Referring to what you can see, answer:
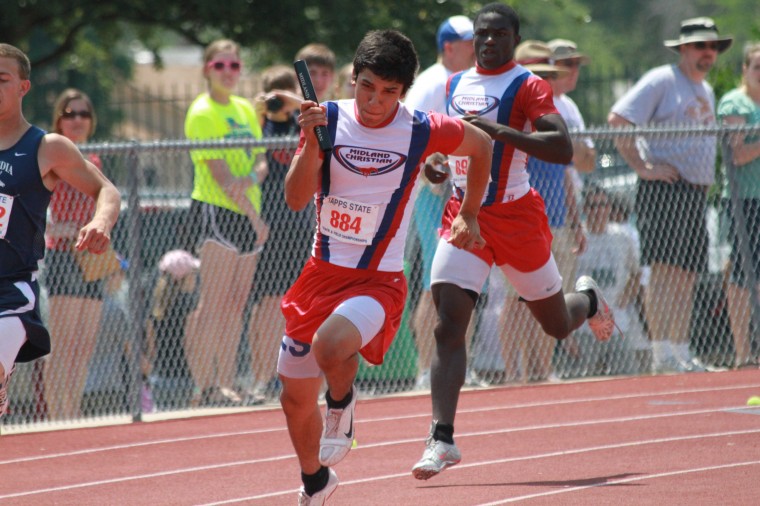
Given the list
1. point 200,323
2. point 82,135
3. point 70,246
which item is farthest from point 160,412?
point 82,135

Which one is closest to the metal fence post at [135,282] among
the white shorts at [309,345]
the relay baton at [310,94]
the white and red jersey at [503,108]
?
the white and red jersey at [503,108]

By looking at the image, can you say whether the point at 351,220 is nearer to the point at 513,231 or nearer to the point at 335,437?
the point at 335,437

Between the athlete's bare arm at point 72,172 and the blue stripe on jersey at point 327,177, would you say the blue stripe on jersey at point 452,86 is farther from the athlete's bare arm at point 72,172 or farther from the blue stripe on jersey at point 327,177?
the athlete's bare arm at point 72,172

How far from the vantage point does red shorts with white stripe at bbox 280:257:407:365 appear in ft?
18.0

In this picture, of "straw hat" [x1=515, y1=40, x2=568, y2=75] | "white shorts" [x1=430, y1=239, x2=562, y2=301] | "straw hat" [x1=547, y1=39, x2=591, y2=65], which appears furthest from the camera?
"straw hat" [x1=547, y1=39, x2=591, y2=65]

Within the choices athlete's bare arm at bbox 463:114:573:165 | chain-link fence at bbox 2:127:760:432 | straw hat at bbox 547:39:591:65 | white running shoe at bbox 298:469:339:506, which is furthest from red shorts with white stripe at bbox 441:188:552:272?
straw hat at bbox 547:39:591:65

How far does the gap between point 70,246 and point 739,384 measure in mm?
5036

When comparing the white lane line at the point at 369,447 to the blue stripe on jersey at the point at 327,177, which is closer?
the blue stripe on jersey at the point at 327,177

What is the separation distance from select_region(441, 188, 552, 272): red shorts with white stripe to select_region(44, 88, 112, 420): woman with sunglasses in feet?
10.4

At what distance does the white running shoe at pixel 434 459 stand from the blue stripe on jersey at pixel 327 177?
41.8 inches

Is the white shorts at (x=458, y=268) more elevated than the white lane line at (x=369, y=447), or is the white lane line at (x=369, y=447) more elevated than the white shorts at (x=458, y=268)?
the white shorts at (x=458, y=268)

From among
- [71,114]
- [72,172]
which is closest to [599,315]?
[72,172]

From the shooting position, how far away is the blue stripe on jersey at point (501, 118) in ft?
22.3

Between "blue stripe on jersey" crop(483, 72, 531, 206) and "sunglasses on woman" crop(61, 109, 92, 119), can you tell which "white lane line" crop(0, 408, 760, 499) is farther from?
"sunglasses on woman" crop(61, 109, 92, 119)
